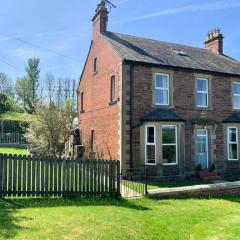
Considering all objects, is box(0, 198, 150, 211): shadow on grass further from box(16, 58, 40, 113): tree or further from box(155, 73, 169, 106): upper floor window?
box(16, 58, 40, 113): tree

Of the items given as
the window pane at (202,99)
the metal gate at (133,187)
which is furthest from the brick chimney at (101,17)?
the metal gate at (133,187)

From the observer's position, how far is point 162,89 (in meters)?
21.4

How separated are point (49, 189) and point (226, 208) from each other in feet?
20.3

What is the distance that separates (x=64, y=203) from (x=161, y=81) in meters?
11.7

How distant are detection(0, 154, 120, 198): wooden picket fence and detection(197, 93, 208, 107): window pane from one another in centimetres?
1109

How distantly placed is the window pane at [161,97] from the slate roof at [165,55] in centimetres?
159

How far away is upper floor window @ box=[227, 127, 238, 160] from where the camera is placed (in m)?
23.3

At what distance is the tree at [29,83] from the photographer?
73062 mm

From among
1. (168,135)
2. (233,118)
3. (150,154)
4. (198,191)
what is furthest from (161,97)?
(198,191)

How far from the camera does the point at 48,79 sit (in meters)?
75.4

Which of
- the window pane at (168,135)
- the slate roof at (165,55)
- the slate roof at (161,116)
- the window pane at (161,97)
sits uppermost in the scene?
the slate roof at (165,55)

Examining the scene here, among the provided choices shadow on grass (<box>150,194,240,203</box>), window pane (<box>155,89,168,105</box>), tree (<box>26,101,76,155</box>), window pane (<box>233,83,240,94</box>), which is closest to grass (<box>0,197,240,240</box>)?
shadow on grass (<box>150,194,240,203</box>)

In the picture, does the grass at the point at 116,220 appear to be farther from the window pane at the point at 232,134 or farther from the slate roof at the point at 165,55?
the window pane at the point at 232,134

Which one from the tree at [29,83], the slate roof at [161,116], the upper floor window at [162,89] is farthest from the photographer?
the tree at [29,83]
